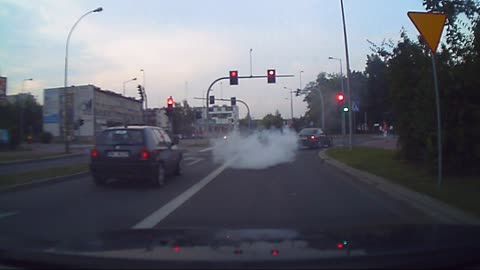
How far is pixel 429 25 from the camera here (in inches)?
381

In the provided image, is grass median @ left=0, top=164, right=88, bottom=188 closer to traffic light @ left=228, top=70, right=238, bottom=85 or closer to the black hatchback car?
the black hatchback car

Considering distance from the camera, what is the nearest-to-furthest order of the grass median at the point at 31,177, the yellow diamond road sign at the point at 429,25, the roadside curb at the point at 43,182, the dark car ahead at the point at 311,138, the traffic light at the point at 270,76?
1. the yellow diamond road sign at the point at 429,25
2. the roadside curb at the point at 43,182
3. the grass median at the point at 31,177
4. the traffic light at the point at 270,76
5. the dark car ahead at the point at 311,138

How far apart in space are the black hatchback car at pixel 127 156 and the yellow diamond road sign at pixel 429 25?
706 centimetres

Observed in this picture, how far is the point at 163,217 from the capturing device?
761 cm

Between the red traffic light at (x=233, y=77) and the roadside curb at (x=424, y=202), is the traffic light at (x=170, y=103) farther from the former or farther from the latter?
the roadside curb at (x=424, y=202)

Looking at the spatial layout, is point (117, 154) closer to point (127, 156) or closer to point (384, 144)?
point (127, 156)

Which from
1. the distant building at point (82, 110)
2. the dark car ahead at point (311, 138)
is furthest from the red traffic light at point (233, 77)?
the distant building at point (82, 110)

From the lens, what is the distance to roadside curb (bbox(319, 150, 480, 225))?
23.0 ft

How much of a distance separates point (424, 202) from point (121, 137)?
7427 mm

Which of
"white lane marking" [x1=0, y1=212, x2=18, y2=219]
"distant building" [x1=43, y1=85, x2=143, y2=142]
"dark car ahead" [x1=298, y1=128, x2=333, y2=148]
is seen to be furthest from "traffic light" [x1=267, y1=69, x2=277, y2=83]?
"distant building" [x1=43, y1=85, x2=143, y2=142]

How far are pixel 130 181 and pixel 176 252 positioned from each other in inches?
379

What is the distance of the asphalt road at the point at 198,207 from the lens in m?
6.92

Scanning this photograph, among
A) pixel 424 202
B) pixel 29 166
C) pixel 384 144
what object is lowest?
pixel 424 202

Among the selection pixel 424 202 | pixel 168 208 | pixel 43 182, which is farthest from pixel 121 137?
pixel 424 202
